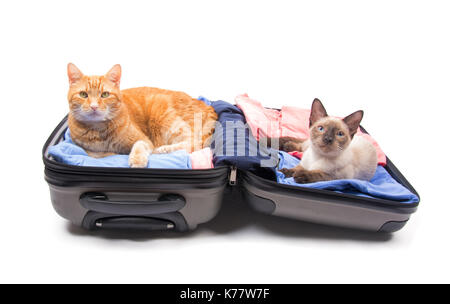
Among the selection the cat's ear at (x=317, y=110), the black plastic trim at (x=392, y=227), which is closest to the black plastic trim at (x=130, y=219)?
the cat's ear at (x=317, y=110)

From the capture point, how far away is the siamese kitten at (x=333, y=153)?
5.57 ft

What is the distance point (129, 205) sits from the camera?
158 cm

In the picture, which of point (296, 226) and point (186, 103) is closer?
point (296, 226)

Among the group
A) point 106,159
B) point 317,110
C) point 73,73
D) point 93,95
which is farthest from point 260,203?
point 73,73

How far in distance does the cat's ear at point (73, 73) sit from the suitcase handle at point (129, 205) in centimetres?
54

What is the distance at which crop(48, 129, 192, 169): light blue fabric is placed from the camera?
5.38 ft

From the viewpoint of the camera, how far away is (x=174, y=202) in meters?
1.59

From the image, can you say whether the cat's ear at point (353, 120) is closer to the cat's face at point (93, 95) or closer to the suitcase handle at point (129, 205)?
the suitcase handle at point (129, 205)

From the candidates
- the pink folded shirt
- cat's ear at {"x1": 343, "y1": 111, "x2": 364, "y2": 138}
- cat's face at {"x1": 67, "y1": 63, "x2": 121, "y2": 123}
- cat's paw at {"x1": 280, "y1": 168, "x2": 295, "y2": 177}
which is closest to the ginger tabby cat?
cat's face at {"x1": 67, "y1": 63, "x2": 121, "y2": 123}

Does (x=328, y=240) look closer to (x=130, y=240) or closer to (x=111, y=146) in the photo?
(x=130, y=240)

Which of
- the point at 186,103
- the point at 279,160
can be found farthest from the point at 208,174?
the point at 186,103

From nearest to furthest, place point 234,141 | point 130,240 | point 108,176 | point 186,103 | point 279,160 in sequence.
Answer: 1. point 108,176
2. point 130,240
3. point 234,141
4. point 279,160
5. point 186,103

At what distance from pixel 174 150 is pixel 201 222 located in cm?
41

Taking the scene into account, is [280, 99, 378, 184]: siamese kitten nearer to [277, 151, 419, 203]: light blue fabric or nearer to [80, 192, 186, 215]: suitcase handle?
[277, 151, 419, 203]: light blue fabric
